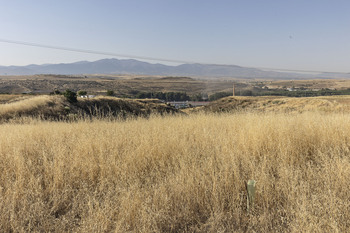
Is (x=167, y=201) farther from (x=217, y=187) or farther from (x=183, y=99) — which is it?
(x=183, y=99)

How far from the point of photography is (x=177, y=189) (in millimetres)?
2879

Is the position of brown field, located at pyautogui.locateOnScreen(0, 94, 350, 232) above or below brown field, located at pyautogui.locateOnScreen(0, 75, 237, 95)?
below

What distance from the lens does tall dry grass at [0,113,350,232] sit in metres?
2.31

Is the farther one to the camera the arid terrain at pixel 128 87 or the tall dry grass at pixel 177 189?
the arid terrain at pixel 128 87

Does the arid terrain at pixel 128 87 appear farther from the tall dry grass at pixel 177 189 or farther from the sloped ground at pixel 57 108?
the tall dry grass at pixel 177 189

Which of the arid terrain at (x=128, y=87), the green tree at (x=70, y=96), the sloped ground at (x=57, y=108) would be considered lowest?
the sloped ground at (x=57, y=108)

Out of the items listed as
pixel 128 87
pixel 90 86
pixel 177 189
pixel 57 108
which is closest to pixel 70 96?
pixel 57 108

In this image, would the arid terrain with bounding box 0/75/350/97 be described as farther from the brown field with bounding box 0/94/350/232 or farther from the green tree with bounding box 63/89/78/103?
the brown field with bounding box 0/94/350/232

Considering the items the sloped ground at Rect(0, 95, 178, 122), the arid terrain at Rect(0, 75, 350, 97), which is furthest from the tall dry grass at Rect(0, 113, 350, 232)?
the arid terrain at Rect(0, 75, 350, 97)

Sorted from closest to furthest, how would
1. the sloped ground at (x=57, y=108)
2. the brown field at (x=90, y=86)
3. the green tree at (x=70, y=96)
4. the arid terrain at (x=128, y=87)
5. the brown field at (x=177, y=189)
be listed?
the brown field at (x=177, y=189), the sloped ground at (x=57, y=108), the green tree at (x=70, y=96), the brown field at (x=90, y=86), the arid terrain at (x=128, y=87)

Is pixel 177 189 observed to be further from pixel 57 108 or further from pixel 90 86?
pixel 90 86

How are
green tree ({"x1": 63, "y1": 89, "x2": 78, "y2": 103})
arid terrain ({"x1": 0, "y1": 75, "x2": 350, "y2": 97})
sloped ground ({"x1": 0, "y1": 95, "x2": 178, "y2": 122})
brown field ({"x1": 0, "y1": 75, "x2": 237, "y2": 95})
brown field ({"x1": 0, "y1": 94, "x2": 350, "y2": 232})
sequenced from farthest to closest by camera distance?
arid terrain ({"x1": 0, "y1": 75, "x2": 350, "y2": 97}), brown field ({"x1": 0, "y1": 75, "x2": 237, "y2": 95}), green tree ({"x1": 63, "y1": 89, "x2": 78, "y2": 103}), sloped ground ({"x1": 0, "y1": 95, "x2": 178, "y2": 122}), brown field ({"x1": 0, "y1": 94, "x2": 350, "y2": 232})

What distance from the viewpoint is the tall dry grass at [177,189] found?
2309 millimetres

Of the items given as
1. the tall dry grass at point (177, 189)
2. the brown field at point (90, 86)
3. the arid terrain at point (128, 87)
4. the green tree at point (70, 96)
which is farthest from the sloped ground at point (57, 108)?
the brown field at point (90, 86)
